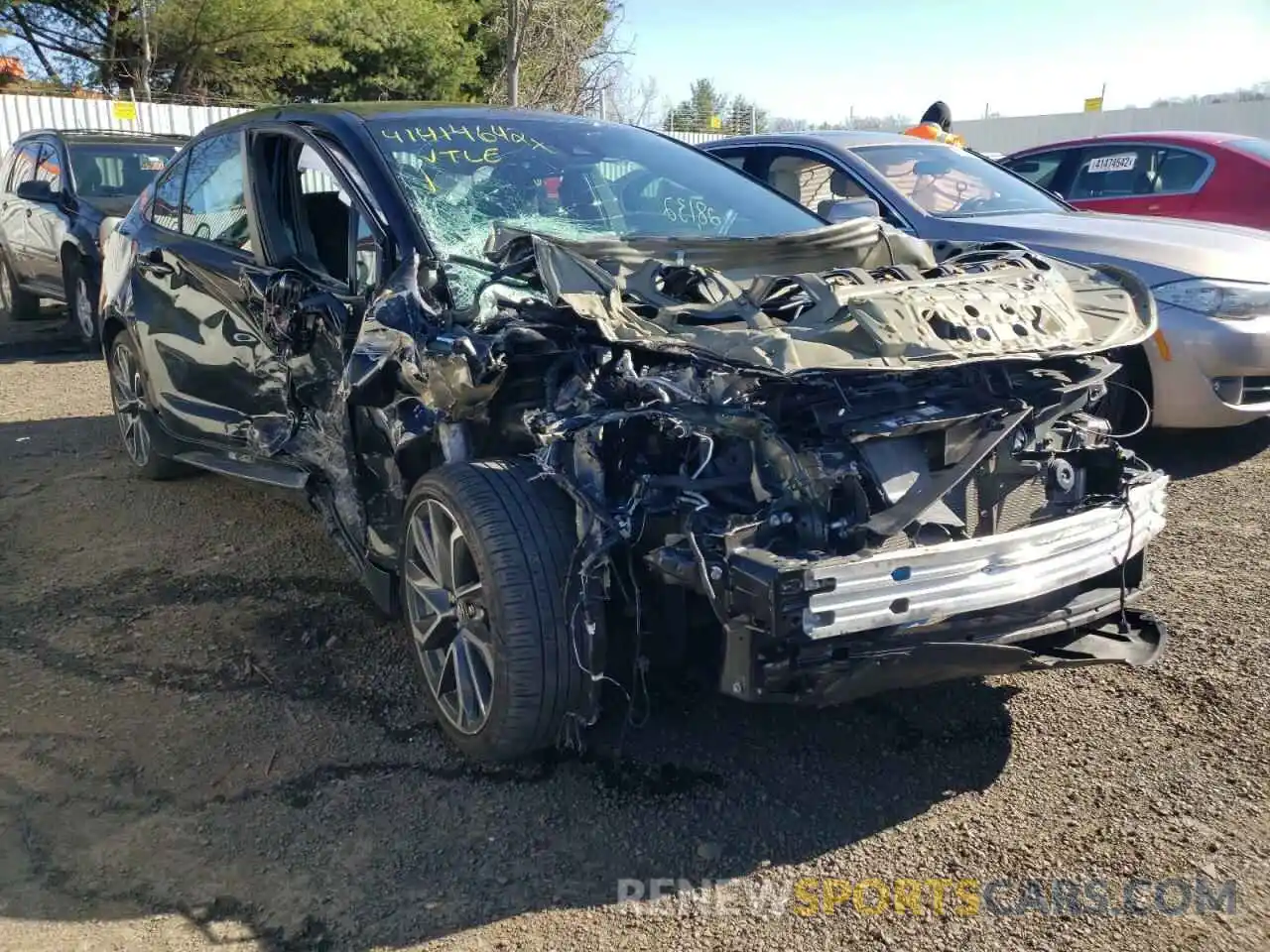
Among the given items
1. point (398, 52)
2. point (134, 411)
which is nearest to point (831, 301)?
point (134, 411)

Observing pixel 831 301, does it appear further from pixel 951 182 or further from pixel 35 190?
pixel 35 190

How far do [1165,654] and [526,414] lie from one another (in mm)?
2184

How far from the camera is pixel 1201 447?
5641mm

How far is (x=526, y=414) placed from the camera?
3.01 meters

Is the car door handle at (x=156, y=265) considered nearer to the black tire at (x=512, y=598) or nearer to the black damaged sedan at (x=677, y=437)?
the black damaged sedan at (x=677, y=437)

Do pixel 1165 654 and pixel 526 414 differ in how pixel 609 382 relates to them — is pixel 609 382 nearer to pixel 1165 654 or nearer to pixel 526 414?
pixel 526 414

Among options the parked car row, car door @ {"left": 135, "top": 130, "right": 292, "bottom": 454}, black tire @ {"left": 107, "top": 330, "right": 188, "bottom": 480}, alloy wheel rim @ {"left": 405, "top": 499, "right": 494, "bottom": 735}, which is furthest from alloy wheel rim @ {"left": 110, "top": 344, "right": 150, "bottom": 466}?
alloy wheel rim @ {"left": 405, "top": 499, "right": 494, "bottom": 735}

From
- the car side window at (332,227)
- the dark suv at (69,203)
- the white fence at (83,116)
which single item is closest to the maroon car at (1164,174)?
the car side window at (332,227)

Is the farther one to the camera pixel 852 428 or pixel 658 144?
pixel 658 144

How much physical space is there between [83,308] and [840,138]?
20.8 feet

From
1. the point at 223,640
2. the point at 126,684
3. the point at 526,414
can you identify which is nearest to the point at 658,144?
the point at 526,414

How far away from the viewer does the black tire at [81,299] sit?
8977 millimetres

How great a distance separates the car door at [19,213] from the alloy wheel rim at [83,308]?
119 centimetres

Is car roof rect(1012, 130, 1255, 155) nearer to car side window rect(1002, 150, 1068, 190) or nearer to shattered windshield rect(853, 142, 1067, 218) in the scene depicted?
car side window rect(1002, 150, 1068, 190)
